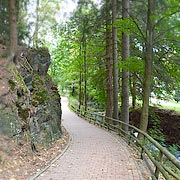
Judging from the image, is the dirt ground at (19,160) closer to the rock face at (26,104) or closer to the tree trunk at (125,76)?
the rock face at (26,104)

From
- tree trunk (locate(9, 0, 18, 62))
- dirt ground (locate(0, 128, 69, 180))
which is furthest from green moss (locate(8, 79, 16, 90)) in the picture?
dirt ground (locate(0, 128, 69, 180))

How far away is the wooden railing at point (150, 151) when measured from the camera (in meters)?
5.02

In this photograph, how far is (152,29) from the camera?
32.2 feet

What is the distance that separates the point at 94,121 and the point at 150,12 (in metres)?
12.1

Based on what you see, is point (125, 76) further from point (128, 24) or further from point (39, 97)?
point (39, 97)

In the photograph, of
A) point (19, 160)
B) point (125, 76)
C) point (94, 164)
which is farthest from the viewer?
point (125, 76)

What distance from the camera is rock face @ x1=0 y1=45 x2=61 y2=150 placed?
805 centimetres

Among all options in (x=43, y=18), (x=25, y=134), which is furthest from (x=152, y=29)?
(x=43, y=18)

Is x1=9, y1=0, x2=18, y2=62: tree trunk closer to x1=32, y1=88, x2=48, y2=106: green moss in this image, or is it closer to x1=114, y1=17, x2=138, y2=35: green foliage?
x1=32, y1=88, x2=48, y2=106: green moss

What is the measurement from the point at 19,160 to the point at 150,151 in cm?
409

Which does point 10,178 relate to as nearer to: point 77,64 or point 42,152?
point 42,152

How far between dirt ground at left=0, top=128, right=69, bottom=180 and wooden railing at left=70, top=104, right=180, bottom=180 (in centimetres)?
271

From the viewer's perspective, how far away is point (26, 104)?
9445mm

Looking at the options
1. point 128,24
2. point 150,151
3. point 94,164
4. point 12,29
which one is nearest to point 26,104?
point 12,29
